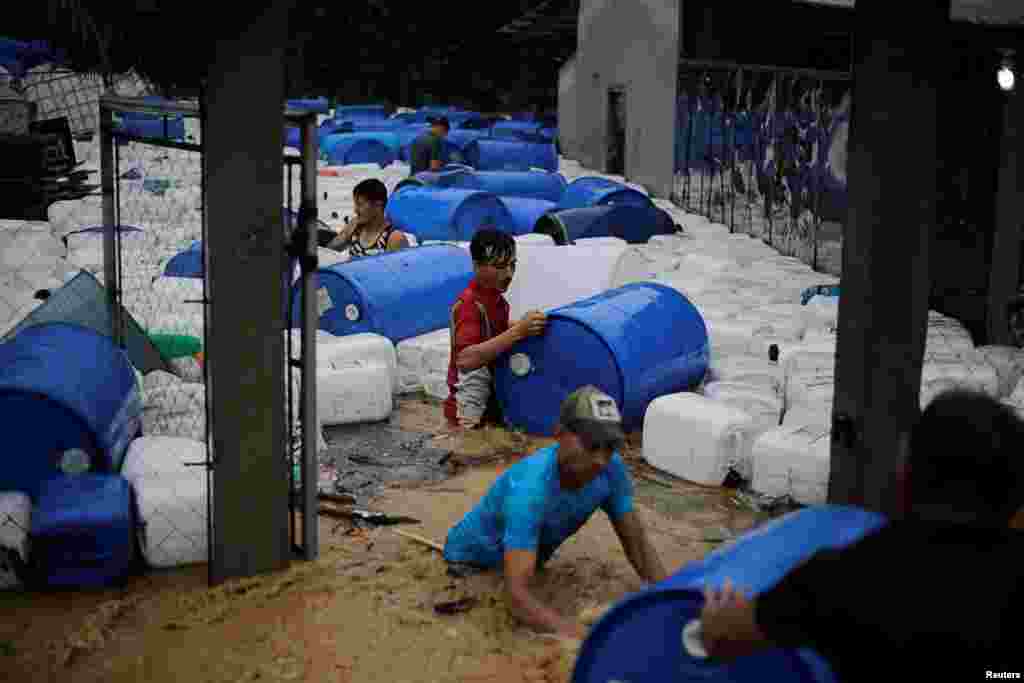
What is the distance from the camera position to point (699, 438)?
6473 mm

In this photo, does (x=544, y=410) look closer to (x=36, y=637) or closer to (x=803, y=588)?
(x=36, y=637)

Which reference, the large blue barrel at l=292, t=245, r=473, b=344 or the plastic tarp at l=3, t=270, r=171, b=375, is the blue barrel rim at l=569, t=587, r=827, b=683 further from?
the large blue barrel at l=292, t=245, r=473, b=344

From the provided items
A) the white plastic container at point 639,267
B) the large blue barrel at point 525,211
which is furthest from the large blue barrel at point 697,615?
the large blue barrel at point 525,211

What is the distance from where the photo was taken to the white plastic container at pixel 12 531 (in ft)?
→ 15.9

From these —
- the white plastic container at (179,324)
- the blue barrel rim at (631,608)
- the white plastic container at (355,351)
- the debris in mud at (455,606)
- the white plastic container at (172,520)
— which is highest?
the blue barrel rim at (631,608)

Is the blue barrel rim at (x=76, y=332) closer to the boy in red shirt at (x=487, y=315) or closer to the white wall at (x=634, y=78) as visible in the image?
the boy in red shirt at (x=487, y=315)

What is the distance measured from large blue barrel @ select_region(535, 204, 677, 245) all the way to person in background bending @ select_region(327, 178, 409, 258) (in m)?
2.77

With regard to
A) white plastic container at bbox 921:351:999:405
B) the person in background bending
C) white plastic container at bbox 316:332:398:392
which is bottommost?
white plastic container at bbox 316:332:398:392

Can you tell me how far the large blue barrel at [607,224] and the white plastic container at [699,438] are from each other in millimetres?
5257

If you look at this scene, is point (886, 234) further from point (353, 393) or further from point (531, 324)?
point (353, 393)

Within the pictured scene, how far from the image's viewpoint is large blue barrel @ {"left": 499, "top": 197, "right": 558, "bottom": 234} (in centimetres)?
1348

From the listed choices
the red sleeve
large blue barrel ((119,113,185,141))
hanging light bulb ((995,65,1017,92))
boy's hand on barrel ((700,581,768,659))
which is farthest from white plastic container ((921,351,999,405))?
large blue barrel ((119,113,185,141))

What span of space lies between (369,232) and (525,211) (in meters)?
4.48

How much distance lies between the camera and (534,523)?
4.32 meters
